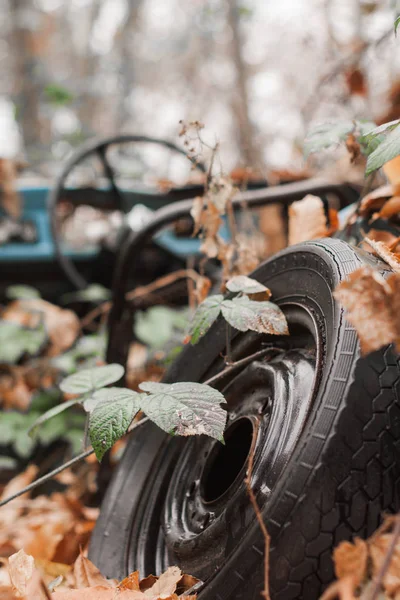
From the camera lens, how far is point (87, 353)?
7.32ft

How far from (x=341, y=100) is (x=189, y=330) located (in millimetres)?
2895

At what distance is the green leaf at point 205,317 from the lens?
1.06m

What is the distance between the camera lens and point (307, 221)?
4.93 feet

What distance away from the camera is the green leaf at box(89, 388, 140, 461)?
0.89 metres

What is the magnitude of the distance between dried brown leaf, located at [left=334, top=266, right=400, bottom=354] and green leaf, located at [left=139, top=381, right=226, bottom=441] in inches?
11.7

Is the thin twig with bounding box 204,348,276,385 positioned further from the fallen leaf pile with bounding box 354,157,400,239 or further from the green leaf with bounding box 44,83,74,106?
the green leaf with bounding box 44,83,74,106

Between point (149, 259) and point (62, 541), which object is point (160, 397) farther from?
point (149, 259)

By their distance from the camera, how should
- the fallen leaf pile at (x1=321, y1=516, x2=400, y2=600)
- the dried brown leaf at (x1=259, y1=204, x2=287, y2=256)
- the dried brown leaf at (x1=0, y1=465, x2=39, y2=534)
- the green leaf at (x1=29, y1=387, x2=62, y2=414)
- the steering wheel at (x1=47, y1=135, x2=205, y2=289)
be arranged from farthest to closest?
the dried brown leaf at (x1=259, y1=204, x2=287, y2=256) → the steering wheel at (x1=47, y1=135, x2=205, y2=289) → the green leaf at (x1=29, y1=387, x2=62, y2=414) → the dried brown leaf at (x1=0, y1=465, x2=39, y2=534) → the fallen leaf pile at (x1=321, y1=516, x2=400, y2=600)

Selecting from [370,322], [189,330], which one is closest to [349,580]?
[370,322]

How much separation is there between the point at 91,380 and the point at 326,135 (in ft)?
2.64

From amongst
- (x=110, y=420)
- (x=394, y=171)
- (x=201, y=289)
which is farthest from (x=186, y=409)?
(x=394, y=171)

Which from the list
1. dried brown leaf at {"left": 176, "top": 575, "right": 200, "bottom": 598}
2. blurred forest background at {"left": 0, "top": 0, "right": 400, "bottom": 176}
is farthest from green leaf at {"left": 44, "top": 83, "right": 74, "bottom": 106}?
dried brown leaf at {"left": 176, "top": 575, "right": 200, "bottom": 598}

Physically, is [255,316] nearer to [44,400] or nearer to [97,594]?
[97,594]

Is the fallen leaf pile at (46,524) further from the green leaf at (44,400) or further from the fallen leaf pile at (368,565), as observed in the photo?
the fallen leaf pile at (368,565)
